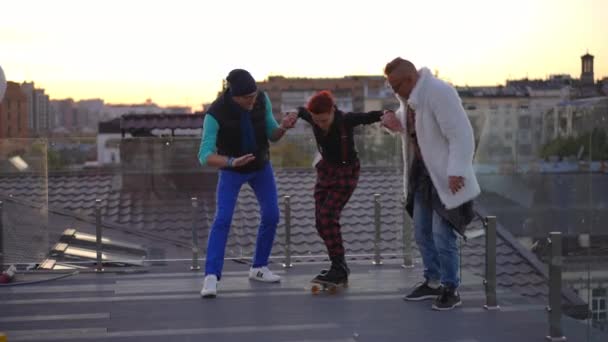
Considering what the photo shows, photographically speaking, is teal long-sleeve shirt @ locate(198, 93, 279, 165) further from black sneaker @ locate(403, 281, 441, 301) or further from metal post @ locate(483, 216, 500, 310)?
metal post @ locate(483, 216, 500, 310)

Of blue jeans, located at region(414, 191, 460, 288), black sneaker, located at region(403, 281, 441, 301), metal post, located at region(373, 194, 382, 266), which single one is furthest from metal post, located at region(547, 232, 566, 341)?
metal post, located at region(373, 194, 382, 266)

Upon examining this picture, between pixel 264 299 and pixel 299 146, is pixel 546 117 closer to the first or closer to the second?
pixel 264 299

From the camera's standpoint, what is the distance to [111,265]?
8109mm

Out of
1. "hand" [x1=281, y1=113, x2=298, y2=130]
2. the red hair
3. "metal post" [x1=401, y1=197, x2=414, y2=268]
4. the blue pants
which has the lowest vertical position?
"metal post" [x1=401, y1=197, x2=414, y2=268]

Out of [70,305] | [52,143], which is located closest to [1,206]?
[70,305]

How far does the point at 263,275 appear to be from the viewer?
7098mm

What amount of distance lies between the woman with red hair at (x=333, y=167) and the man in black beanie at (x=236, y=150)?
0.76ft

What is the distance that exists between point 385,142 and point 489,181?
4031mm

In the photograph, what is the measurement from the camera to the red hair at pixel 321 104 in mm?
6590

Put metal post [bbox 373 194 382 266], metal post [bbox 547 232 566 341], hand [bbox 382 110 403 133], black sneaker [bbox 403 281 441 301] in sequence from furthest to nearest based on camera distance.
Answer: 1. metal post [bbox 373 194 382 266]
2. black sneaker [bbox 403 281 441 301]
3. hand [bbox 382 110 403 133]
4. metal post [bbox 547 232 566 341]

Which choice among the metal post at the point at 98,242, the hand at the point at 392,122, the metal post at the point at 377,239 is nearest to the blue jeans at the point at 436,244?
the hand at the point at 392,122

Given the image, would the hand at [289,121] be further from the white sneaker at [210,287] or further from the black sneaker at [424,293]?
the black sneaker at [424,293]

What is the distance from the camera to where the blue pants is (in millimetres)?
6691

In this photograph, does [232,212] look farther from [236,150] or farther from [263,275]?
[263,275]
